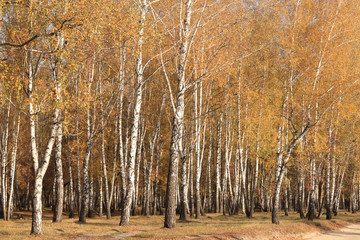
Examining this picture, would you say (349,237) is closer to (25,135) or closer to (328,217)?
(328,217)

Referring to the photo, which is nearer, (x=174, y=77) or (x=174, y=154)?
(x=174, y=154)

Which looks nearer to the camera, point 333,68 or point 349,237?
point 349,237

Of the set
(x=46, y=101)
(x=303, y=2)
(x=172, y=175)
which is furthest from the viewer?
(x=303, y=2)

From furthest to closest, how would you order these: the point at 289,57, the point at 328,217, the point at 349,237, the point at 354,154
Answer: the point at 354,154 < the point at 328,217 < the point at 289,57 < the point at 349,237

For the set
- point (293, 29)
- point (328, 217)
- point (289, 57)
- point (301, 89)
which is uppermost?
point (293, 29)

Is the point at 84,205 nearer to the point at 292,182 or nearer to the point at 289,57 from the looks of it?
the point at 289,57

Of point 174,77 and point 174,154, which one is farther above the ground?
point 174,77

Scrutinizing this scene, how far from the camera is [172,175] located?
14.0 metres

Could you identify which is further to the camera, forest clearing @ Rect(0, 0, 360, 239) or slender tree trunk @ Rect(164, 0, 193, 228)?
slender tree trunk @ Rect(164, 0, 193, 228)

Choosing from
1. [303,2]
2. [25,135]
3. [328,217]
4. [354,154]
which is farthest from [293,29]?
[25,135]

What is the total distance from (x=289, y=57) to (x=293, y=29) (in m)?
1.64

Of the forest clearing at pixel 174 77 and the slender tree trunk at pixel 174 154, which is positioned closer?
the forest clearing at pixel 174 77

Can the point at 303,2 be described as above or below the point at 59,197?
above

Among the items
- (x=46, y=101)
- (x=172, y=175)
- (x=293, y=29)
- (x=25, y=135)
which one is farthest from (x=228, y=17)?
(x=25, y=135)
